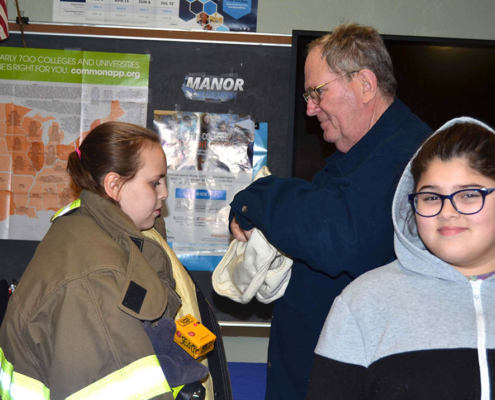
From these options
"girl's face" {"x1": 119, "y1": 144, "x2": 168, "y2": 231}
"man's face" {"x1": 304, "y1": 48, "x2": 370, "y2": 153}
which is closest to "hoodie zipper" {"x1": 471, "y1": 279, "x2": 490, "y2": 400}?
"man's face" {"x1": 304, "y1": 48, "x2": 370, "y2": 153}

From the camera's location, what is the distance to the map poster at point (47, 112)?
273cm

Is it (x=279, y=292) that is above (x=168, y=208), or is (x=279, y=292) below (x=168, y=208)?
below

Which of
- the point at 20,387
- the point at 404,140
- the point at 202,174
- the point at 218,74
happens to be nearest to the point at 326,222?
the point at 404,140

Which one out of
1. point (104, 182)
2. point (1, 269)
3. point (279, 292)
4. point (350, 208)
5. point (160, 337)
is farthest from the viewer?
point (1, 269)

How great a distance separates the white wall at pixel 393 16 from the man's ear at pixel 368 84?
161 cm

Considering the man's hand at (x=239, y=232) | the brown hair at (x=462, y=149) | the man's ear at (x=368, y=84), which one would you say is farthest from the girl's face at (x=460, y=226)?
the man's hand at (x=239, y=232)

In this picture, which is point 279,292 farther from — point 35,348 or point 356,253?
point 35,348

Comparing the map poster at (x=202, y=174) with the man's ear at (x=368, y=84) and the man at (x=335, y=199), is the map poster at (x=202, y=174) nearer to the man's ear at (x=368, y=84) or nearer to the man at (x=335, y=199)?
the man at (x=335, y=199)

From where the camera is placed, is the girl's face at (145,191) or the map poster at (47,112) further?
the map poster at (47,112)

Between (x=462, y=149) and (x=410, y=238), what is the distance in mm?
279

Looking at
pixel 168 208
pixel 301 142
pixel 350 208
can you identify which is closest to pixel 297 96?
pixel 301 142

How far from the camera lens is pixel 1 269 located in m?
2.75

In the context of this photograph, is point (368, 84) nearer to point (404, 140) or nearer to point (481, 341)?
point (404, 140)

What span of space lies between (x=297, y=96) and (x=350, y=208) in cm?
179
